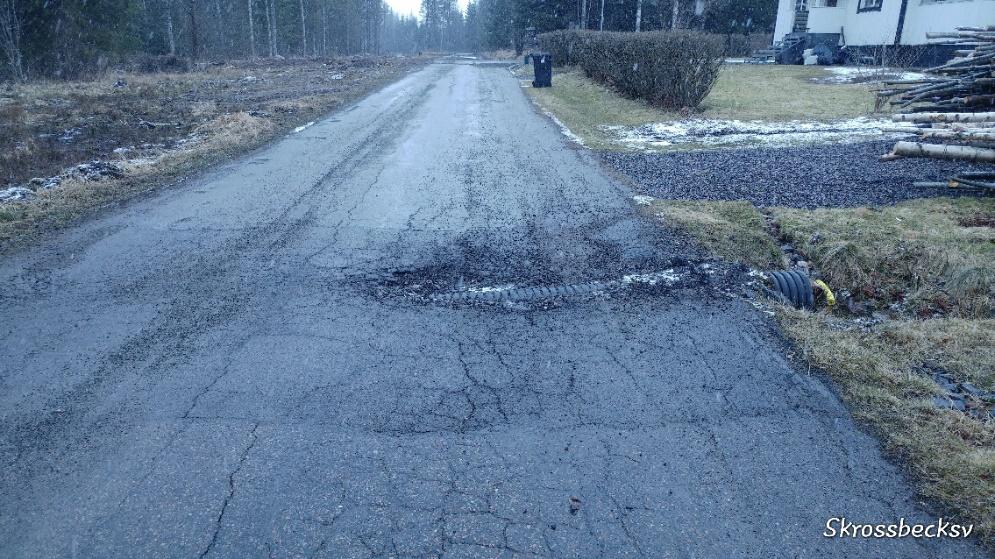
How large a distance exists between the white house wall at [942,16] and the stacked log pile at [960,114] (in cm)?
1292

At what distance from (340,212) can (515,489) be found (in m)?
5.45

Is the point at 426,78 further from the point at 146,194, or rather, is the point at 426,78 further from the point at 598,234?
the point at 598,234

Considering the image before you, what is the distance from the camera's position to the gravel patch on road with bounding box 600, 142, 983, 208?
8273mm

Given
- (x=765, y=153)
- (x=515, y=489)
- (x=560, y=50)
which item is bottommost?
(x=515, y=489)

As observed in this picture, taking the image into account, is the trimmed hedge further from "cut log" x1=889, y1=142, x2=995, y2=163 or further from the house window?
the house window

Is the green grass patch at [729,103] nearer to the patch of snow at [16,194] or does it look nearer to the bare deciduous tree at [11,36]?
the patch of snow at [16,194]

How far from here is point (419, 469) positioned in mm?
3283

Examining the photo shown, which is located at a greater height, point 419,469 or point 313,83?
point 313,83

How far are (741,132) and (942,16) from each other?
15.5 m

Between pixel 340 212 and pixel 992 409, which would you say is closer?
pixel 992 409

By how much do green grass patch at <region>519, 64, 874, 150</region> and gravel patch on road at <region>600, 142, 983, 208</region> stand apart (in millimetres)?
2057

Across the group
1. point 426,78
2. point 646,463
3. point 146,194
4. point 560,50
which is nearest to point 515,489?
point 646,463

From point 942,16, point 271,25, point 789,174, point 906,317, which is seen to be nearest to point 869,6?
point 942,16

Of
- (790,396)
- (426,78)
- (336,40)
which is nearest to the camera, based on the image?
(790,396)
